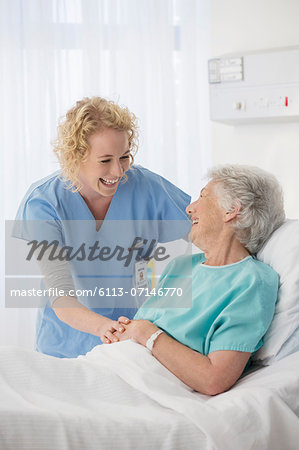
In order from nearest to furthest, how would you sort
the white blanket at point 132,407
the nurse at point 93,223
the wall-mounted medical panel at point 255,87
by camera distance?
the white blanket at point 132,407 → the nurse at point 93,223 → the wall-mounted medical panel at point 255,87

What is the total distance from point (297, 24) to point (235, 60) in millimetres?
355

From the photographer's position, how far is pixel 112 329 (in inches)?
64.6

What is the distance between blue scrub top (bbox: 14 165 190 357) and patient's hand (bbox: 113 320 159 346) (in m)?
0.30

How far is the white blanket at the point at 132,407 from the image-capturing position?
3.69 ft

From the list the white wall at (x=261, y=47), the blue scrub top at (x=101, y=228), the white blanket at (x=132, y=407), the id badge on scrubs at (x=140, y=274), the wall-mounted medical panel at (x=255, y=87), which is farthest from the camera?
the white wall at (x=261, y=47)

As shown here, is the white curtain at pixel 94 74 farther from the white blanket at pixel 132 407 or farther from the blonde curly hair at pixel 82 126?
the white blanket at pixel 132 407

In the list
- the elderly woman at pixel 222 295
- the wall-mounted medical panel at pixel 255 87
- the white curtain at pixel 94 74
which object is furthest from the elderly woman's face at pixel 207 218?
the white curtain at pixel 94 74

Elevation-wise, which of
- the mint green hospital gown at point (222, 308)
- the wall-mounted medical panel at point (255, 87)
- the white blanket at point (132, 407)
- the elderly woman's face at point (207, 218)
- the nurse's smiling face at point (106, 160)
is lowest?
the white blanket at point (132, 407)

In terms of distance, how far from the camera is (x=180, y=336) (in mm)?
1547

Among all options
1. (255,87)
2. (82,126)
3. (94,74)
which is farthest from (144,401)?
(94,74)

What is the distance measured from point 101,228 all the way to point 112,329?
458 mm

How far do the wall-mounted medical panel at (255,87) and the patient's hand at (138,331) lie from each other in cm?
144

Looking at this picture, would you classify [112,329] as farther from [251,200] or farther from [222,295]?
[251,200]

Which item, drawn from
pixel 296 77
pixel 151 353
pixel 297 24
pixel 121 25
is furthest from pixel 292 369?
pixel 121 25
